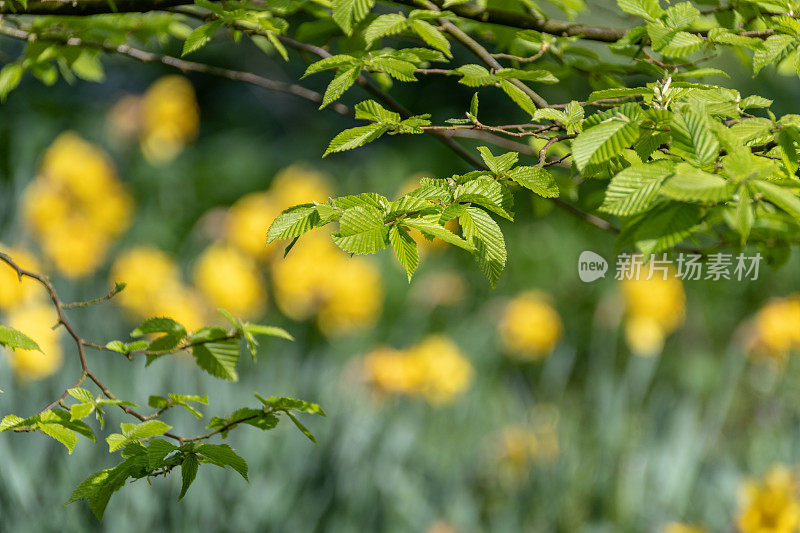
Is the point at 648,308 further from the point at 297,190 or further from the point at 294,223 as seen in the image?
the point at 294,223

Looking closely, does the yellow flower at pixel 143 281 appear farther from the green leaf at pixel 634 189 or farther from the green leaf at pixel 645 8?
the green leaf at pixel 634 189

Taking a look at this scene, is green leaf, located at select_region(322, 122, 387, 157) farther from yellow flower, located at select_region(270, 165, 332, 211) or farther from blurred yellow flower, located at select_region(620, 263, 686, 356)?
yellow flower, located at select_region(270, 165, 332, 211)

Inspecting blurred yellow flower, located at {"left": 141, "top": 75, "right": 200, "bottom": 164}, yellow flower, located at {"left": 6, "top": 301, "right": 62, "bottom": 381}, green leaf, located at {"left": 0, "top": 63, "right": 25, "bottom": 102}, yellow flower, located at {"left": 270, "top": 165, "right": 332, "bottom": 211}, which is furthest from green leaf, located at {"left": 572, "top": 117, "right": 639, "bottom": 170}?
blurred yellow flower, located at {"left": 141, "top": 75, "right": 200, "bottom": 164}

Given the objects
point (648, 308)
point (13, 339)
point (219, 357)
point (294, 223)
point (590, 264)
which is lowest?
point (648, 308)

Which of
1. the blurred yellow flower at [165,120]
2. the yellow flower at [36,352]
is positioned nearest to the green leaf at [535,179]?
the yellow flower at [36,352]

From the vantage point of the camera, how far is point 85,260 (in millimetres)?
2744

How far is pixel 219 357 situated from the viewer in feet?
3.17

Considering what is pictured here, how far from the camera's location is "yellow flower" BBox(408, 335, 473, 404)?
2.43 metres

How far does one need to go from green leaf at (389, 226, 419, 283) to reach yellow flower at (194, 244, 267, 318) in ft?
6.35

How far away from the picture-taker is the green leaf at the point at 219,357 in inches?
37.9

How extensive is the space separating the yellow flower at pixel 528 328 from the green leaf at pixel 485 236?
207 cm

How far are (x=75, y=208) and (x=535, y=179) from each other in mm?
2745

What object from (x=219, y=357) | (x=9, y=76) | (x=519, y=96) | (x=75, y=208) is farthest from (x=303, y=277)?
(x=519, y=96)

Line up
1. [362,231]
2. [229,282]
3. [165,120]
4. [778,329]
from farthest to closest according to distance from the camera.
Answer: [165,120] < [229,282] < [778,329] < [362,231]
